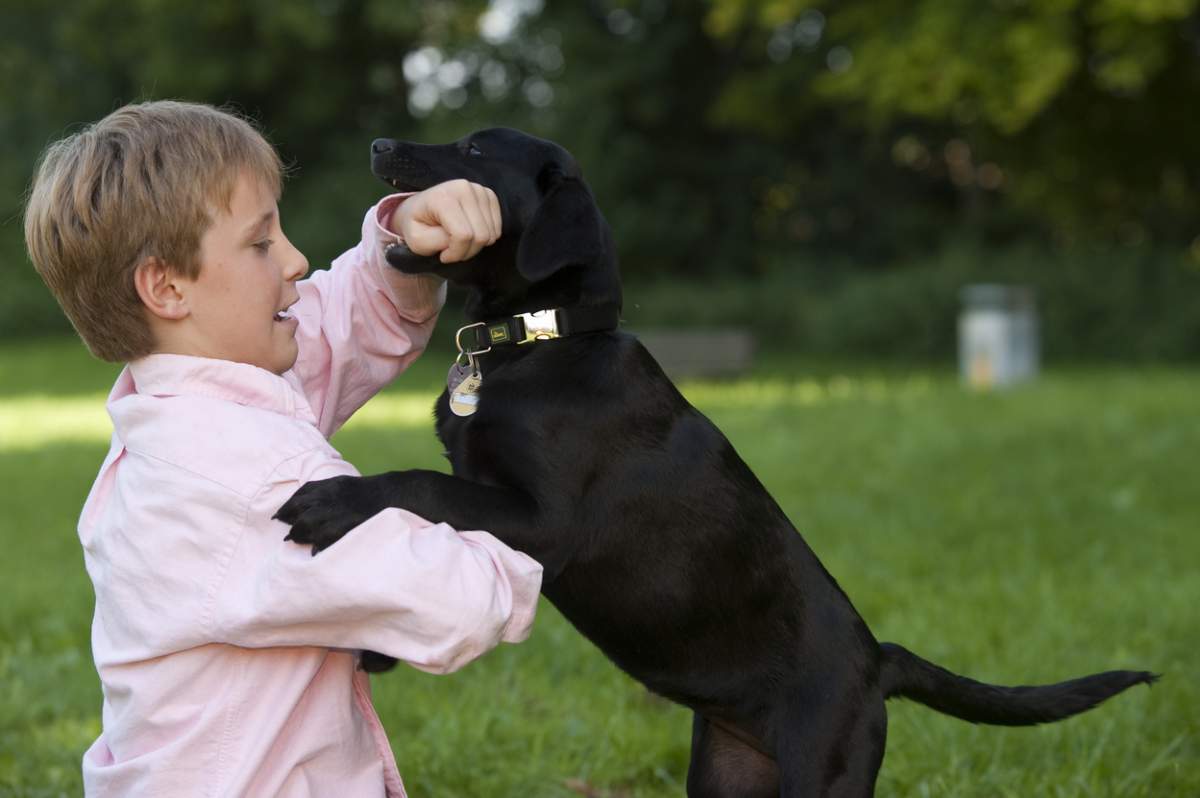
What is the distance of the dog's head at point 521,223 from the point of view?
109 inches

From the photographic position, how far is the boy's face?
229cm

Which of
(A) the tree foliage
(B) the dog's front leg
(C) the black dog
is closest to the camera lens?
(B) the dog's front leg

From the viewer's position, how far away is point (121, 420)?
2268 millimetres

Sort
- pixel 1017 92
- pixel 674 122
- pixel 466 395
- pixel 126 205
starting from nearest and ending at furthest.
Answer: pixel 126 205
pixel 466 395
pixel 1017 92
pixel 674 122

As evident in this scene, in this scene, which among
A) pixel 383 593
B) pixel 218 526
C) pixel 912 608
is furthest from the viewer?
pixel 912 608

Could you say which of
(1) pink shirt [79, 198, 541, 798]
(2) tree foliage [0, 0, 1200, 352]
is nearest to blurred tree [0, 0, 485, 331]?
(2) tree foliage [0, 0, 1200, 352]

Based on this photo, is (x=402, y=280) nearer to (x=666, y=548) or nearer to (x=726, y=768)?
(x=666, y=548)

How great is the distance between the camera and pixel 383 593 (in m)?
2.00

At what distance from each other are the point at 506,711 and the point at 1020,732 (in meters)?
1.48

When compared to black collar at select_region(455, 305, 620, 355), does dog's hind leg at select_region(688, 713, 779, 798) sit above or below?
below

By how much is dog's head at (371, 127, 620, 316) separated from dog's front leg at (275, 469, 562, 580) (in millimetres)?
Result: 486

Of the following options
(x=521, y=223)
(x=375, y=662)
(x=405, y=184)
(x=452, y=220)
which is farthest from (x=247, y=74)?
(x=375, y=662)

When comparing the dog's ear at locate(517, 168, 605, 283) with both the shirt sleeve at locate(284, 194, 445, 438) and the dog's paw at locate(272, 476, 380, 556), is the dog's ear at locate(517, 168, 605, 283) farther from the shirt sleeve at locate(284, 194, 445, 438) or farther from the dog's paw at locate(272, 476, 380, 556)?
the dog's paw at locate(272, 476, 380, 556)

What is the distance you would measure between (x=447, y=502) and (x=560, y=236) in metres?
0.66
